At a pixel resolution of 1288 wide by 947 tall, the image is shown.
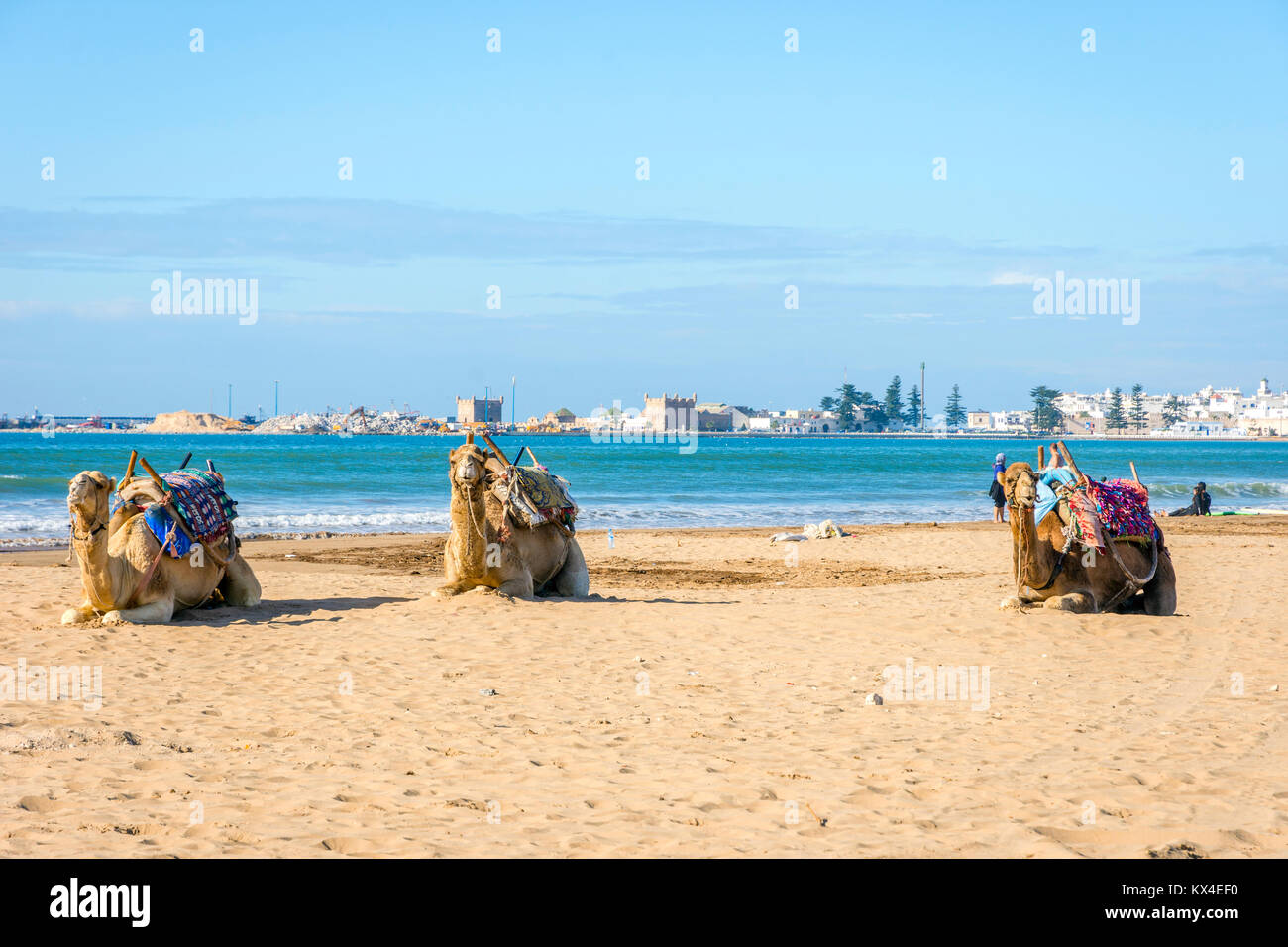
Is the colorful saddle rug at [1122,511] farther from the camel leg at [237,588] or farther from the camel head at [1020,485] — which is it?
the camel leg at [237,588]

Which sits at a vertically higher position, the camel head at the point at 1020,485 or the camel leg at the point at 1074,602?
the camel head at the point at 1020,485

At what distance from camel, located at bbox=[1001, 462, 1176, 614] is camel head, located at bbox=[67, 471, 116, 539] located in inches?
375

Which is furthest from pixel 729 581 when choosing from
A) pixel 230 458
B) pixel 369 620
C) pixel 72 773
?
pixel 230 458

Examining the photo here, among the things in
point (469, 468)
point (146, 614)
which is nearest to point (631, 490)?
point (469, 468)

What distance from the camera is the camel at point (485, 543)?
1377 cm

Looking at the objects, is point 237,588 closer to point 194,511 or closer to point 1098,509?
point 194,511

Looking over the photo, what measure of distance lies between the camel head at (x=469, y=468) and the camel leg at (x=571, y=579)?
6.32 feet

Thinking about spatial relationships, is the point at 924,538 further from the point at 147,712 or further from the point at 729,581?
the point at 147,712

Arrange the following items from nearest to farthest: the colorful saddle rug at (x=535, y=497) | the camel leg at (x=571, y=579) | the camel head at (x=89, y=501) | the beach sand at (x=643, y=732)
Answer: the beach sand at (x=643, y=732) → the camel head at (x=89, y=501) → the colorful saddle rug at (x=535, y=497) → the camel leg at (x=571, y=579)

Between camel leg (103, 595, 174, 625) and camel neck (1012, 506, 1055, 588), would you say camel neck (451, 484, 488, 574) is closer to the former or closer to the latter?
camel leg (103, 595, 174, 625)

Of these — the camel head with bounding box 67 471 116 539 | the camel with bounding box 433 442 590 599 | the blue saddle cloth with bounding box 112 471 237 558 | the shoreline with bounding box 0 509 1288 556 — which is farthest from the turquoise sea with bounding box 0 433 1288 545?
the camel with bounding box 433 442 590 599

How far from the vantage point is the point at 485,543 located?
1401 cm

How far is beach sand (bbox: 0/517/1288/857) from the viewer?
6027 millimetres

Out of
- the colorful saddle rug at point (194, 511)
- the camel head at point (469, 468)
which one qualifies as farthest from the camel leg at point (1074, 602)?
the colorful saddle rug at point (194, 511)
